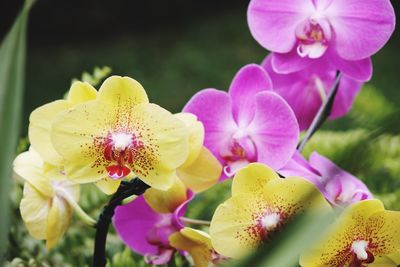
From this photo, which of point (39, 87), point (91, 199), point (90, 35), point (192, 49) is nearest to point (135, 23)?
point (90, 35)

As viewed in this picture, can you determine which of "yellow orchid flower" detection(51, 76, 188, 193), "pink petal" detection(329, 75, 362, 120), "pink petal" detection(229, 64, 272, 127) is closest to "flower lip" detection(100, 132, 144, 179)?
"yellow orchid flower" detection(51, 76, 188, 193)

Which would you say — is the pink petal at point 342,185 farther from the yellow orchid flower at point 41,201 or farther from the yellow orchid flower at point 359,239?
the yellow orchid flower at point 41,201

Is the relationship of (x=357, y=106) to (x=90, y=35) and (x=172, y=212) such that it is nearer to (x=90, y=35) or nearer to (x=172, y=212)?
(x=172, y=212)

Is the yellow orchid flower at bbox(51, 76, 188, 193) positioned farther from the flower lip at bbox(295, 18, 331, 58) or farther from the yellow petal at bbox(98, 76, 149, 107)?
the flower lip at bbox(295, 18, 331, 58)

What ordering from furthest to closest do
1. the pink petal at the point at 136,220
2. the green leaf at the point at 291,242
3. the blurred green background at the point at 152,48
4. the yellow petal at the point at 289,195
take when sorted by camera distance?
the blurred green background at the point at 152,48
the pink petal at the point at 136,220
the yellow petal at the point at 289,195
the green leaf at the point at 291,242

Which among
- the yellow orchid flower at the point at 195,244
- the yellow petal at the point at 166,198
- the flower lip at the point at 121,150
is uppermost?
the flower lip at the point at 121,150

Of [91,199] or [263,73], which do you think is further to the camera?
[91,199]

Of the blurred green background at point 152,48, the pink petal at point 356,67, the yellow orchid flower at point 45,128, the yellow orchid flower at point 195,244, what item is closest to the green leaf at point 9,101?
the yellow orchid flower at point 45,128

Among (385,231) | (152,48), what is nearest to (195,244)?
(385,231)
